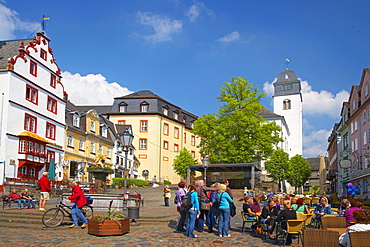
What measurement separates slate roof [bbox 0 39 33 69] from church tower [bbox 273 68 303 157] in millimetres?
64906

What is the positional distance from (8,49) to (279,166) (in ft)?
139

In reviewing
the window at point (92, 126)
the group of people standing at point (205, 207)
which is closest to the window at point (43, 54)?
the window at point (92, 126)

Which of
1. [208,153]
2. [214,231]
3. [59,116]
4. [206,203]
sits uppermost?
[59,116]

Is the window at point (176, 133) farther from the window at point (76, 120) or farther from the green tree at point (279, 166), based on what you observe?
the window at point (76, 120)

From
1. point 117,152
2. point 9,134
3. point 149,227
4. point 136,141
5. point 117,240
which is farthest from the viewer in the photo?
point 136,141

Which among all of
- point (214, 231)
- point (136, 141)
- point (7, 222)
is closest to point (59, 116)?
point (136, 141)

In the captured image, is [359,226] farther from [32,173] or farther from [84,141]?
[84,141]

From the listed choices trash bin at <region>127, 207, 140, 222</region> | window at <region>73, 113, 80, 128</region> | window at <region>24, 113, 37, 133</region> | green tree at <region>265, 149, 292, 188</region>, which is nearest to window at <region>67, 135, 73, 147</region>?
window at <region>73, 113, 80, 128</region>

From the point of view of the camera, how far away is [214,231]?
13.3 meters

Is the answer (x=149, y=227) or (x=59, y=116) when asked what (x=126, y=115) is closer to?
(x=59, y=116)

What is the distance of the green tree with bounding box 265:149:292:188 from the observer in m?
61.5

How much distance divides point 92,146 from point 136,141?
13415 millimetres

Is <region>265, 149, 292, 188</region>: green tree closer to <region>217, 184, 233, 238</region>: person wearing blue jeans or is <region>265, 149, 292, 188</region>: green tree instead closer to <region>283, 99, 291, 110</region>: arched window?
<region>283, 99, 291, 110</region>: arched window

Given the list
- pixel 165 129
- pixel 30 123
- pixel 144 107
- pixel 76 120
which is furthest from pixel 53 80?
pixel 165 129
